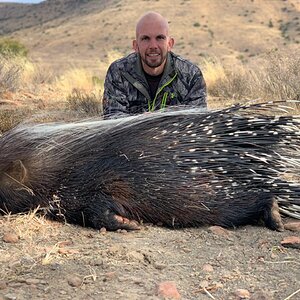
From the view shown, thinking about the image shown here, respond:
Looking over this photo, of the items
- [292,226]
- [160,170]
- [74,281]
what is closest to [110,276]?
[74,281]

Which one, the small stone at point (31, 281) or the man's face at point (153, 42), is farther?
the man's face at point (153, 42)

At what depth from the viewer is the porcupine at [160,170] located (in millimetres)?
2715

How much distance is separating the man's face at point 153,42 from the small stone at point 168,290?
2.14 metres

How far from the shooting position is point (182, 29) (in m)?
38.2

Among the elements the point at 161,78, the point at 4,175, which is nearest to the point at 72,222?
the point at 4,175

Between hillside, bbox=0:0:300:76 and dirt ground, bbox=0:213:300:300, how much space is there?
24.8 m

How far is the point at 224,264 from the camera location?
2.27 meters

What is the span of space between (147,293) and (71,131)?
1.16 metres

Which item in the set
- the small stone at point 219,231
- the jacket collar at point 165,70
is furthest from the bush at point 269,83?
the small stone at point 219,231

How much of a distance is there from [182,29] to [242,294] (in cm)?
3730

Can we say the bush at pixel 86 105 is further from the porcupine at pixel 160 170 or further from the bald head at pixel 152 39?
the porcupine at pixel 160 170

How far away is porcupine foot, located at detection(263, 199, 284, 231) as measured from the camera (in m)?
2.69

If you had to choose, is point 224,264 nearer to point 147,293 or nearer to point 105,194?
point 147,293

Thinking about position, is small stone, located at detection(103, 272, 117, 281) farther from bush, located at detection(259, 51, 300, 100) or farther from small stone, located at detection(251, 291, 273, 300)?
bush, located at detection(259, 51, 300, 100)
